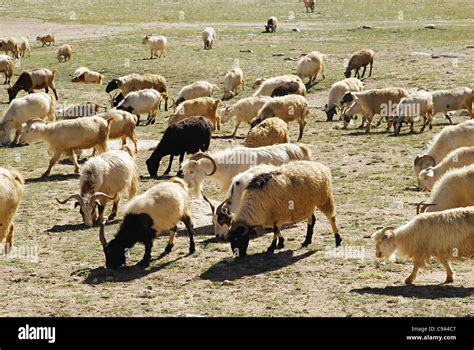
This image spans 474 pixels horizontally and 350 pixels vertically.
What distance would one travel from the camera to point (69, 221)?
54.3 ft

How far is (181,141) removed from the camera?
20750mm

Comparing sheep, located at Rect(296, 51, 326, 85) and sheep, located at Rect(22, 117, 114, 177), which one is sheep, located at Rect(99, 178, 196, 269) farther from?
sheep, located at Rect(296, 51, 326, 85)

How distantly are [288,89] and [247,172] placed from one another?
1271 centimetres

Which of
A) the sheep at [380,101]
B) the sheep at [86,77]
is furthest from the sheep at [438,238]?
the sheep at [86,77]

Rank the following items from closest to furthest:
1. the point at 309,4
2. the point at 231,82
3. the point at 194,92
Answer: the point at 194,92, the point at 231,82, the point at 309,4

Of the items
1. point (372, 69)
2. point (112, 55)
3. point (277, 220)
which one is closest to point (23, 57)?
point (112, 55)

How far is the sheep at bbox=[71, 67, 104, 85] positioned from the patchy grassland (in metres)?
0.48

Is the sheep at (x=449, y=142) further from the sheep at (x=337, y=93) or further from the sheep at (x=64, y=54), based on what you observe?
the sheep at (x=64, y=54)

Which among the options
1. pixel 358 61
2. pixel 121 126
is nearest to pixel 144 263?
pixel 121 126

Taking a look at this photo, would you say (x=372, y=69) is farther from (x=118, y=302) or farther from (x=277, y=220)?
(x=118, y=302)

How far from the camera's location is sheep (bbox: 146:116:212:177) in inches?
808

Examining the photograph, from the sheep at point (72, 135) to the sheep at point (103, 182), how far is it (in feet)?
11.8

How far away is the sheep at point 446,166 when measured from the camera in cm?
1609

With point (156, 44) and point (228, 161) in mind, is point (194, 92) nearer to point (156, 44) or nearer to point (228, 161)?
point (156, 44)
